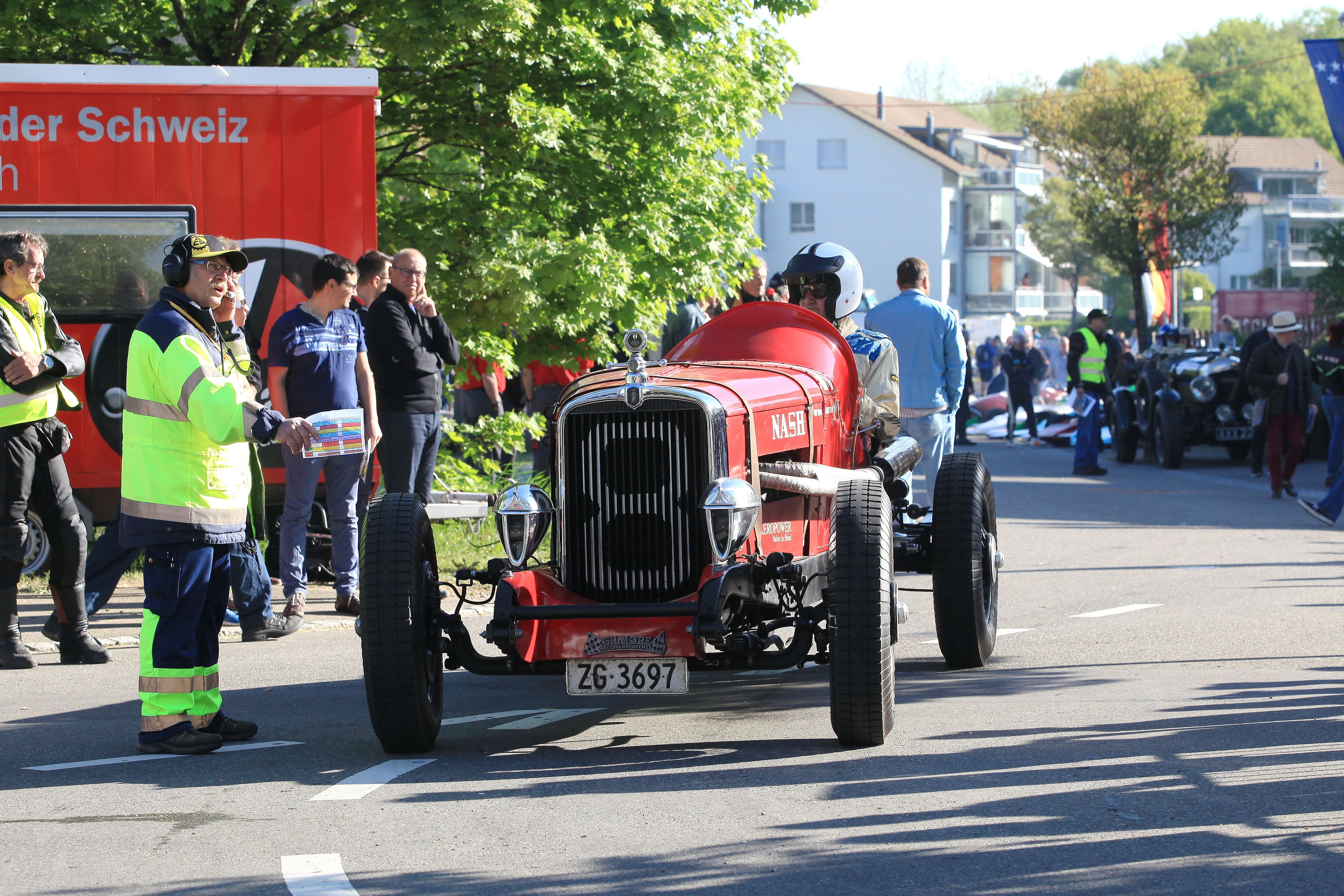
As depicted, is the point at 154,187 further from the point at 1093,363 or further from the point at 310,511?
the point at 1093,363

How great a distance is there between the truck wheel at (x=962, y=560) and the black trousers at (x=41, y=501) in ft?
13.6

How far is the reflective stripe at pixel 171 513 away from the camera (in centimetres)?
601

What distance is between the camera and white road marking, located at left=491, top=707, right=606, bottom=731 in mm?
6586

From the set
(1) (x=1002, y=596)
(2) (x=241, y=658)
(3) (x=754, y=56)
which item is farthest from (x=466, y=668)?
(3) (x=754, y=56)

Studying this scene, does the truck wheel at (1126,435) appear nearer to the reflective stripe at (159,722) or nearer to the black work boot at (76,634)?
the black work boot at (76,634)

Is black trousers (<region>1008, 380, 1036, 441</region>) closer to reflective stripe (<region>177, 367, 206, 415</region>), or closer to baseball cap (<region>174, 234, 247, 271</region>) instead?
baseball cap (<region>174, 234, 247, 271</region>)

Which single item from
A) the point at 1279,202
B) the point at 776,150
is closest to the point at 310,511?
the point at 776,150

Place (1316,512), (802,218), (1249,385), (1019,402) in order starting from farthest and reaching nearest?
(802,218) < (1019,402) < (1249,385) < (1316,512)

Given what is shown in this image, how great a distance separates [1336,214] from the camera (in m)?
99.6

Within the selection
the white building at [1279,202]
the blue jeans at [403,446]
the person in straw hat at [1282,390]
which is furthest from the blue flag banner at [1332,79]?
the white building at [1279,202]

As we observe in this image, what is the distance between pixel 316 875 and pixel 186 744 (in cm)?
176

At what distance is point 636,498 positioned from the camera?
6.17 meters

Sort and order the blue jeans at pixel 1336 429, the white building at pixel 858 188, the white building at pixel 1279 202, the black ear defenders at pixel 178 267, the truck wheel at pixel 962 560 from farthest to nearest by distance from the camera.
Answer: the white building at pixel 1279 202 → the white building at pixel 858 188 → the blue jeans at pixel 1336 429 → the truck wheel at pixel 962 560 → the black ear defenders at pixel 178 267

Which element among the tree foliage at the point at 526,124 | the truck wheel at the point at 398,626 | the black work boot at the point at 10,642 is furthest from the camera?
the tree foliage at the point at 526,124
